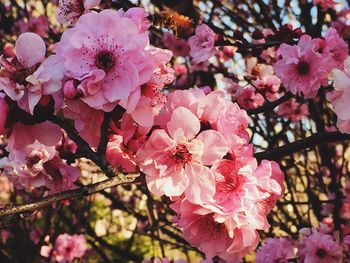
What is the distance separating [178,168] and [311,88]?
1192mm

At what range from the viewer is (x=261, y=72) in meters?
2.90

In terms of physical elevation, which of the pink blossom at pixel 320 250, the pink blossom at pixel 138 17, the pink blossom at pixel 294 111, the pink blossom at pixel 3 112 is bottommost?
the pink blossom at pixel 294 111

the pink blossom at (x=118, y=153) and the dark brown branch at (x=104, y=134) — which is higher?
the dark brown branch at (x=104, y=134)

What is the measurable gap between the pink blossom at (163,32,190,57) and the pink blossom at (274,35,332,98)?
2.03 m

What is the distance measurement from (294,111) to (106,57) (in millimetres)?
2873

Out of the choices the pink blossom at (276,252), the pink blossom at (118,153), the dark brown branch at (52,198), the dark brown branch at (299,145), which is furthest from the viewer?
the pink blossom at (276,252)

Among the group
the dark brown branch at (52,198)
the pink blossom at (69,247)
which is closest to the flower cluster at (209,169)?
the dark brown branch at (52,198)

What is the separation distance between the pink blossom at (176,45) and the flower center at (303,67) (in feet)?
6.70

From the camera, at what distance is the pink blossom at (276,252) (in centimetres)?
217

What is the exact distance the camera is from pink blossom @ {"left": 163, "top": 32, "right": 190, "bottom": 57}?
4.12 m

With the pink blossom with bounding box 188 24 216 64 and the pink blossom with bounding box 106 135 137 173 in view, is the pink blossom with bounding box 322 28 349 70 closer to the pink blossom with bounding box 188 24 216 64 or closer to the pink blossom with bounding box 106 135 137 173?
the pink blossom with bounding box 188 24 216 64

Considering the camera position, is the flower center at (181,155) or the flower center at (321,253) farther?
the flower center at (321,253)

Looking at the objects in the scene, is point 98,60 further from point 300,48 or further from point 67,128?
point 300,48

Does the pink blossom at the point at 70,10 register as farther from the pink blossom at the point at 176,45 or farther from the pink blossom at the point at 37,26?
the pink blossom at the point at 37,26
